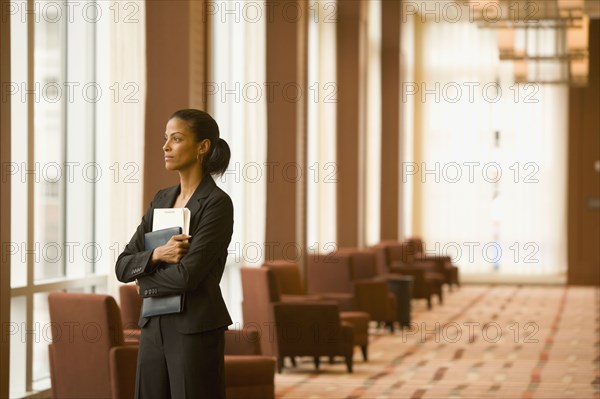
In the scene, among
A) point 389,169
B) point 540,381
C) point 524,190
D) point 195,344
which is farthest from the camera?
point 524,190

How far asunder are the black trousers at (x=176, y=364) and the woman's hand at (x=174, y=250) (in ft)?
0.68

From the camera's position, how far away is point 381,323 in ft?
44.3

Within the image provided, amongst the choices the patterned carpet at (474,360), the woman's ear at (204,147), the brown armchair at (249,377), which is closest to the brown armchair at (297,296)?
the patterned carpet at (474,360)

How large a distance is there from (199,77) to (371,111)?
10489 mm

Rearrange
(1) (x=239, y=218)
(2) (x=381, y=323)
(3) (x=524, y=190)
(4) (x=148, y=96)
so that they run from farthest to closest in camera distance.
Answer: (3) (x=524, y=190) < (2) (x=381, y=323) < (1) (x=239, y=218) < (4) (x=148, y=96)

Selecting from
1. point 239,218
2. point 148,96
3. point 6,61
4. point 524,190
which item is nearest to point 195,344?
point 6,61

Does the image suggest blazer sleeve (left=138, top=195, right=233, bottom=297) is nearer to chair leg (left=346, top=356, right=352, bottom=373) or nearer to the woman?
the woman

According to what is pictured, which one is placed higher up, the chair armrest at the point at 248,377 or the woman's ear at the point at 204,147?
the woman's ear at the point at 204,147

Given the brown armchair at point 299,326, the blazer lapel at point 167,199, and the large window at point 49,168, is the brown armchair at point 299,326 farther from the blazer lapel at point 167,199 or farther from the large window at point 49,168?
the blazer lapel at point 167,199

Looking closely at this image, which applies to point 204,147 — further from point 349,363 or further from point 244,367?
point 349,363

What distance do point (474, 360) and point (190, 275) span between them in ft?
23.6

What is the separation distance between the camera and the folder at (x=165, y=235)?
359cm

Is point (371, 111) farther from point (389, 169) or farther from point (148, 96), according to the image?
point (148, 96)

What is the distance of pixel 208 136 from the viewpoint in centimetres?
373
